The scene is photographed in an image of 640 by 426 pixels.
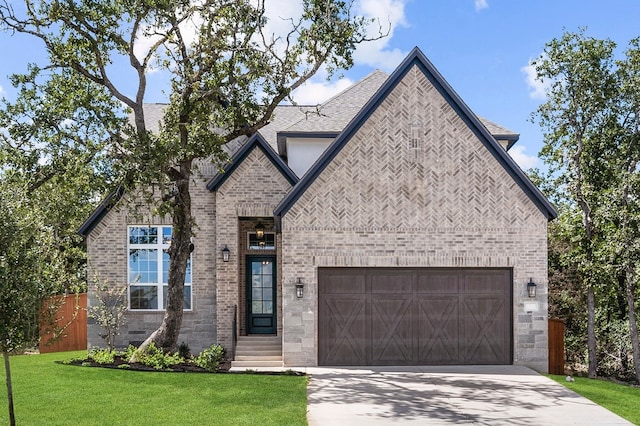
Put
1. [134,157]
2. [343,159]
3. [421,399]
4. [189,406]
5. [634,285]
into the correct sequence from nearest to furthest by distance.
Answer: [189,406] → [421,399] → [134,157] → [343,159] → [634,285]

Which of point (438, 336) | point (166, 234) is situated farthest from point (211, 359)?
point (438, 336)

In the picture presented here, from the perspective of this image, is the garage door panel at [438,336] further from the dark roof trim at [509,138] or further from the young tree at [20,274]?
the young tree at [20,274]

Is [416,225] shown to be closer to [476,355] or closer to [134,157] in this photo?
[476,355]

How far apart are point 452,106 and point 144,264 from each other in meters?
9.64

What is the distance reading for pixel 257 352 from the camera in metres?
16.6

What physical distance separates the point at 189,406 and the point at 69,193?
323 inches

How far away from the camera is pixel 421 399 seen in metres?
12.0

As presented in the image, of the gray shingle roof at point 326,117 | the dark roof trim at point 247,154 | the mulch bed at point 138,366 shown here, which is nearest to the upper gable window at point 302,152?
the gray shingle roof at point 326,117

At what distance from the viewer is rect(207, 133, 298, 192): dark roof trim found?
17.7 metres

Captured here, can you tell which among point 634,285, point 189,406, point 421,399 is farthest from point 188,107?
point 634,285

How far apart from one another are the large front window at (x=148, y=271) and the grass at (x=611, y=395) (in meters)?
10.4

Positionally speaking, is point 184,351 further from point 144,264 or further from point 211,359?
point 144,264

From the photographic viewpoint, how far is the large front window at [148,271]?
1804 centimetres

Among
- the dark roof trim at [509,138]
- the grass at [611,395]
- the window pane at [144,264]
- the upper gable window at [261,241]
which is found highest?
the dark roof trim at [509,138]
